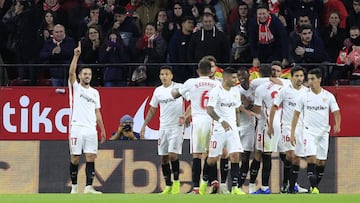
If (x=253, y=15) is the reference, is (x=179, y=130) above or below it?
below

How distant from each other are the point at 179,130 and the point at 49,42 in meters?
4.09

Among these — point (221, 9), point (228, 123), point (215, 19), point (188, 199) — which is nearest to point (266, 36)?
point (215, 19)

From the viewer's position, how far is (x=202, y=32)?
29.0m

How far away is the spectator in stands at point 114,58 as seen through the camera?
96.7ft

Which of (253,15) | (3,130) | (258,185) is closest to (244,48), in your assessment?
(253,15)

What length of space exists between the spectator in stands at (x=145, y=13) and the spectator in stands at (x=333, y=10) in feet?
11.6

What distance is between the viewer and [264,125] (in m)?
27.0

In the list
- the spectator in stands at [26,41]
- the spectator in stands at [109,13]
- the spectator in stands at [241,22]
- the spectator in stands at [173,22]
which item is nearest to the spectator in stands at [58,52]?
the spectator in stands at [26,41]

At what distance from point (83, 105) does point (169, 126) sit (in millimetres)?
1667

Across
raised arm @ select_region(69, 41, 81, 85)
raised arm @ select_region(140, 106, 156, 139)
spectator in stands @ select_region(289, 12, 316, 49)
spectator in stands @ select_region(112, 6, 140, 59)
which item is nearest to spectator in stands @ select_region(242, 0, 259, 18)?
spectator in stands @ select_region(289, 12, 316, 49)

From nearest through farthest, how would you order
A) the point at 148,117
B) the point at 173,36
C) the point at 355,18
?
1. the point at 148,117
2. the point at 173,36
3. the point at 355,18

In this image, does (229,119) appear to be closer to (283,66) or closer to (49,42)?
(283,66)

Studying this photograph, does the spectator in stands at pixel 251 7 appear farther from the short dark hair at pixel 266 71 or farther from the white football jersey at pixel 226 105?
the white football jersey at pixel 226 105

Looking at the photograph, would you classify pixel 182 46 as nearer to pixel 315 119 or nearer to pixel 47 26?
pixel 47 26
